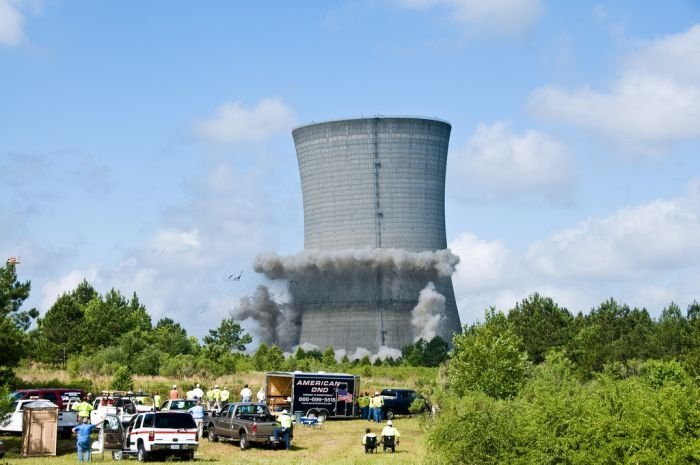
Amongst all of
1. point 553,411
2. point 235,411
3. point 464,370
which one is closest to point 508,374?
point 464,370

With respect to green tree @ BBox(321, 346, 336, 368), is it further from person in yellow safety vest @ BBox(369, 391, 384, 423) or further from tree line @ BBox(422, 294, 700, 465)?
tree line @ BBox(422, 294, 700, 465)

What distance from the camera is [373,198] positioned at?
264 feet

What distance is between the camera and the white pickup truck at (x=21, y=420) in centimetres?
3222

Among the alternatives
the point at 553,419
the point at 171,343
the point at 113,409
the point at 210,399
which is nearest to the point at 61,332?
the point at 171,343

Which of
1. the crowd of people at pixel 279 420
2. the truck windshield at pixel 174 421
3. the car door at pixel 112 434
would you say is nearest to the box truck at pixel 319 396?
the crowd of people at pixel 279 420

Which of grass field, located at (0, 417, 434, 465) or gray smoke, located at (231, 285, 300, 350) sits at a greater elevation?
gray smoke, located at (231, 285, 300, 350)

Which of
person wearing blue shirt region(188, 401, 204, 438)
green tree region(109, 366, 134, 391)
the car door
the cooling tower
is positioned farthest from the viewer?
the cooling tower

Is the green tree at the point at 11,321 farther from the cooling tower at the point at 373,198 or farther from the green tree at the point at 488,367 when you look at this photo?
the cooling tower at the point at 373,198

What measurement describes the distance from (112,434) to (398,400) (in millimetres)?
17012

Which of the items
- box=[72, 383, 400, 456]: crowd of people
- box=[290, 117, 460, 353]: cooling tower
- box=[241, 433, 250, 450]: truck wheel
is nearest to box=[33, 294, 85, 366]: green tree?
box=[290, 117, 460, 353]: cooling tower

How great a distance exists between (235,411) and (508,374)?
12.0m

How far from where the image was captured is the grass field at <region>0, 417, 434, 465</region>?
27.2 m

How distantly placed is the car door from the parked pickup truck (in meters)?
3.76

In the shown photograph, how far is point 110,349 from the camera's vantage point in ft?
225
